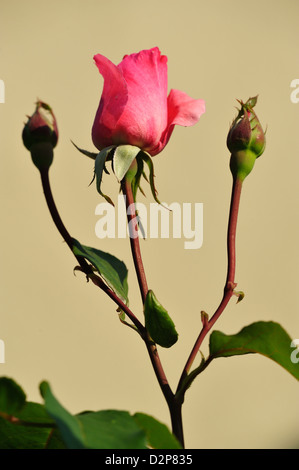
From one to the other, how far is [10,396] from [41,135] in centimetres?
12

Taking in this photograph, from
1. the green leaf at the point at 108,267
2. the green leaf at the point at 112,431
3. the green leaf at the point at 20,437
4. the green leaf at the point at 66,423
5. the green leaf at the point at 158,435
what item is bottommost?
the green leaf at the point at 20,437

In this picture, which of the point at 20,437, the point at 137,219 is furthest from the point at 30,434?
the point at 137,219

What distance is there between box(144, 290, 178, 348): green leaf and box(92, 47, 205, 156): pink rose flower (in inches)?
3.3

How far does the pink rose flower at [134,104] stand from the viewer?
272 millimetres

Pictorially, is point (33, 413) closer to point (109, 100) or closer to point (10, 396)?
point (10, 396)

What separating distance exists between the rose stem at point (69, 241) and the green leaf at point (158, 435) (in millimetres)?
53

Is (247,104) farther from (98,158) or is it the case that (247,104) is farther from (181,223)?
(181,223)

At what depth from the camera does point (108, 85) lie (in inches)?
10.9

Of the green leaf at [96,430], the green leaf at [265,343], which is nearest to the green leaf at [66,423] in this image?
the green leaf at [96,430]

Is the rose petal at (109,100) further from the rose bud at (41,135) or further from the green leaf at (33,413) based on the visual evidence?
the green leaf at (33,413)

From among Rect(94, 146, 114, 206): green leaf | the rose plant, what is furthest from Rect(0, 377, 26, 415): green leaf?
Rect(94, 146, 114, 206): green leaf

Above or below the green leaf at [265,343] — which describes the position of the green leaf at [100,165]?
above

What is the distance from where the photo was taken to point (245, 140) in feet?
0.95
